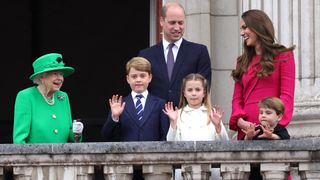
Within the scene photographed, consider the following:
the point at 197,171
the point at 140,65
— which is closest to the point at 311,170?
A: the point at 197,171

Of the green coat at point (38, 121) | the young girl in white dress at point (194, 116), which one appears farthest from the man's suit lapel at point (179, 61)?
the green coat at point (38, 121)

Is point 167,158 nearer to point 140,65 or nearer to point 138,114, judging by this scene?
point 138,114

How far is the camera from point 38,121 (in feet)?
50.1

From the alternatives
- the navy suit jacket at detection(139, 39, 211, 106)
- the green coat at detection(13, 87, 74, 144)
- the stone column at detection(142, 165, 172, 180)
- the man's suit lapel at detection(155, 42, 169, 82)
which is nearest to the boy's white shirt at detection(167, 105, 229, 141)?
the stone column at detection(142, 165, 172, 180)

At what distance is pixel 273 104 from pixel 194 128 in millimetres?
834

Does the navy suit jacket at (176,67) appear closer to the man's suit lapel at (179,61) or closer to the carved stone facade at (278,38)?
the man's suit lapel at (179,61)

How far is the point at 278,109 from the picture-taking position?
47.7ft

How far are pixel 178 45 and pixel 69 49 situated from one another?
8.60 m

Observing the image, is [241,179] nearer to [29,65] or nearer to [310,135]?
[310,135]

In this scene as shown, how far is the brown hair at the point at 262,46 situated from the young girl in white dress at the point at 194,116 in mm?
363

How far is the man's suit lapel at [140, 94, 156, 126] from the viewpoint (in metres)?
15.3

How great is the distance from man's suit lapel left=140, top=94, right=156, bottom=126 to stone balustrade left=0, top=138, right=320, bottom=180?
1.11 meters

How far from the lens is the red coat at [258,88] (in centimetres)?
1498

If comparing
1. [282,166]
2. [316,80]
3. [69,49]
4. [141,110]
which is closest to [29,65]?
[69,49]
